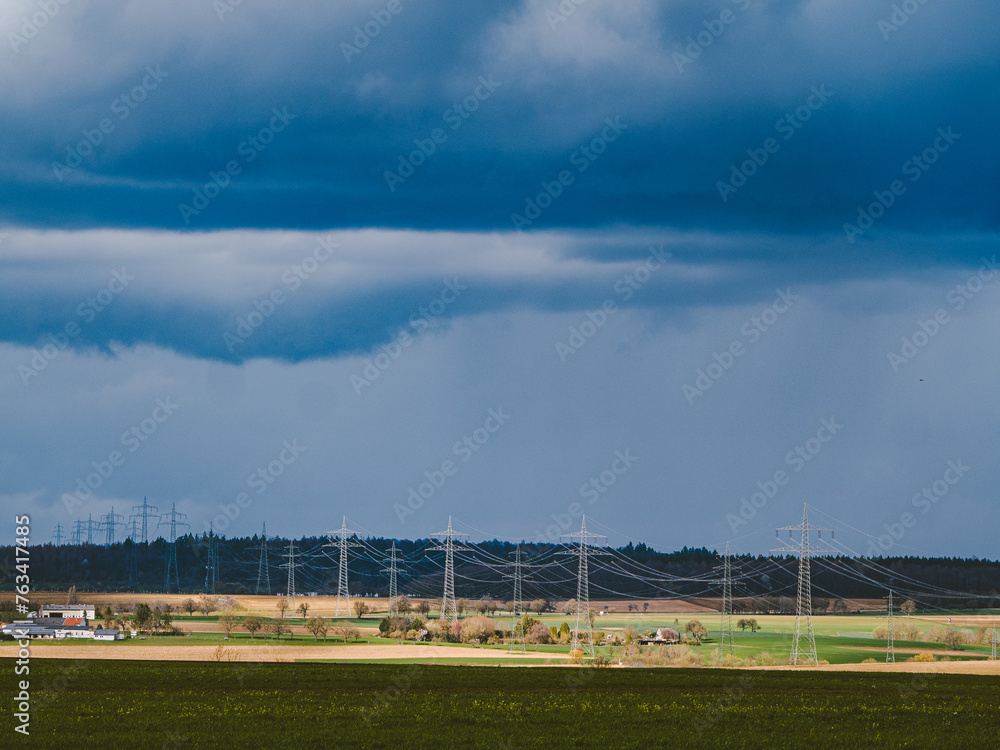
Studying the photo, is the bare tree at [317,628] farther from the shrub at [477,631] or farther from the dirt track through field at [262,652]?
the shrub at [477,631]

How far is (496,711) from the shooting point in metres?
63.9

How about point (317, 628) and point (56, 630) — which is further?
point (56, 630)

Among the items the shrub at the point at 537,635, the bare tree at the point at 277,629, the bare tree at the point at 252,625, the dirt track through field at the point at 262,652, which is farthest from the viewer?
the bare tree at the point at 252,625

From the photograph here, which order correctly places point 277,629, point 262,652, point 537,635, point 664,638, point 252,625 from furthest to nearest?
1. point 252,625
2. point 277,629
3. point 664,638
4. point 537,635
5. point 262,652

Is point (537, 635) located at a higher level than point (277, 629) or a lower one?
lower

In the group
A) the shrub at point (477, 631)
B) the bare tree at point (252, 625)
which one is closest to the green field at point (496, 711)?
the shrub at point (477, 631)

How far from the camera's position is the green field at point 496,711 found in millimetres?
52406

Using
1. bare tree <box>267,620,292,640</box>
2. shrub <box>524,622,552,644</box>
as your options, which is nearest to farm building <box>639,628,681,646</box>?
shrub <box>524,622,552,644</box>

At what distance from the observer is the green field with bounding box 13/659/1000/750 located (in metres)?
52.4

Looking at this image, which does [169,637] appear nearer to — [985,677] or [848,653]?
[848,653]

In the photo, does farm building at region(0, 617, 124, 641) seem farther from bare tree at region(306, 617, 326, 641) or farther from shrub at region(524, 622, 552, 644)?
shrub at region(524, 622, 552, 644)

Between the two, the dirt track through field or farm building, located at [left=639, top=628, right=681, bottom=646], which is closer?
the dirt track through field

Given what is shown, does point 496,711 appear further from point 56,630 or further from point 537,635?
point 56,630

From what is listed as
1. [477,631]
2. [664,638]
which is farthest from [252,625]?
[664,638]
